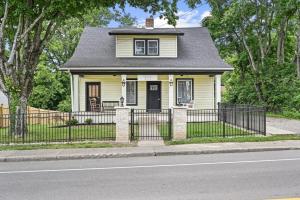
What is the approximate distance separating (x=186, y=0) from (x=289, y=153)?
12563 mm

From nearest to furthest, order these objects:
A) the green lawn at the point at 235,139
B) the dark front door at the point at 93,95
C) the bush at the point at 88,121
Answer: the green lawn at the point at 235,139 < the bush at the point at 88,121 < the dark front door at the point at 93,95

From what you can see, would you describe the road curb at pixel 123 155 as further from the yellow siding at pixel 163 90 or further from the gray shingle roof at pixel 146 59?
the yellow siding at pixel 163 90

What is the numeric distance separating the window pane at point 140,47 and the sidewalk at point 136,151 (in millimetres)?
14212

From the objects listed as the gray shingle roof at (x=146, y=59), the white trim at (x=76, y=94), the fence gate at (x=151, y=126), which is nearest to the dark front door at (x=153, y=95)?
the gray shingle roof at (x=146, y=59)

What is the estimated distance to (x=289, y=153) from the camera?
12883 millimetres

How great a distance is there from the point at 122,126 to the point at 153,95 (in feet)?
39.4

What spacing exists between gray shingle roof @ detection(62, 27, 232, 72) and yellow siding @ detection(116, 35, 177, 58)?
0.52 meters

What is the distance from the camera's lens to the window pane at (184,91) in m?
27.5

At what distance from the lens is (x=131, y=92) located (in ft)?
90.3

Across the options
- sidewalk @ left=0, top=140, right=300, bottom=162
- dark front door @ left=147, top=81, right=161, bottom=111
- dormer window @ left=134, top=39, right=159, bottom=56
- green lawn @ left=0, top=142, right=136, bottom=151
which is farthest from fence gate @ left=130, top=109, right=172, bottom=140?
dormer window @ left=134, top=39, right=159, bottom=56

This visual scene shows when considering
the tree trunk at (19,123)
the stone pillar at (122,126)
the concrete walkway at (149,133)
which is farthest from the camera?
the tree trunk at (19,123)

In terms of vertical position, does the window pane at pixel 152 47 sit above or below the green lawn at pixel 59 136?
above

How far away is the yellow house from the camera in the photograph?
84.6ft

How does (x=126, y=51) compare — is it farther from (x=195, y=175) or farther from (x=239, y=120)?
(x=195, y=175)
